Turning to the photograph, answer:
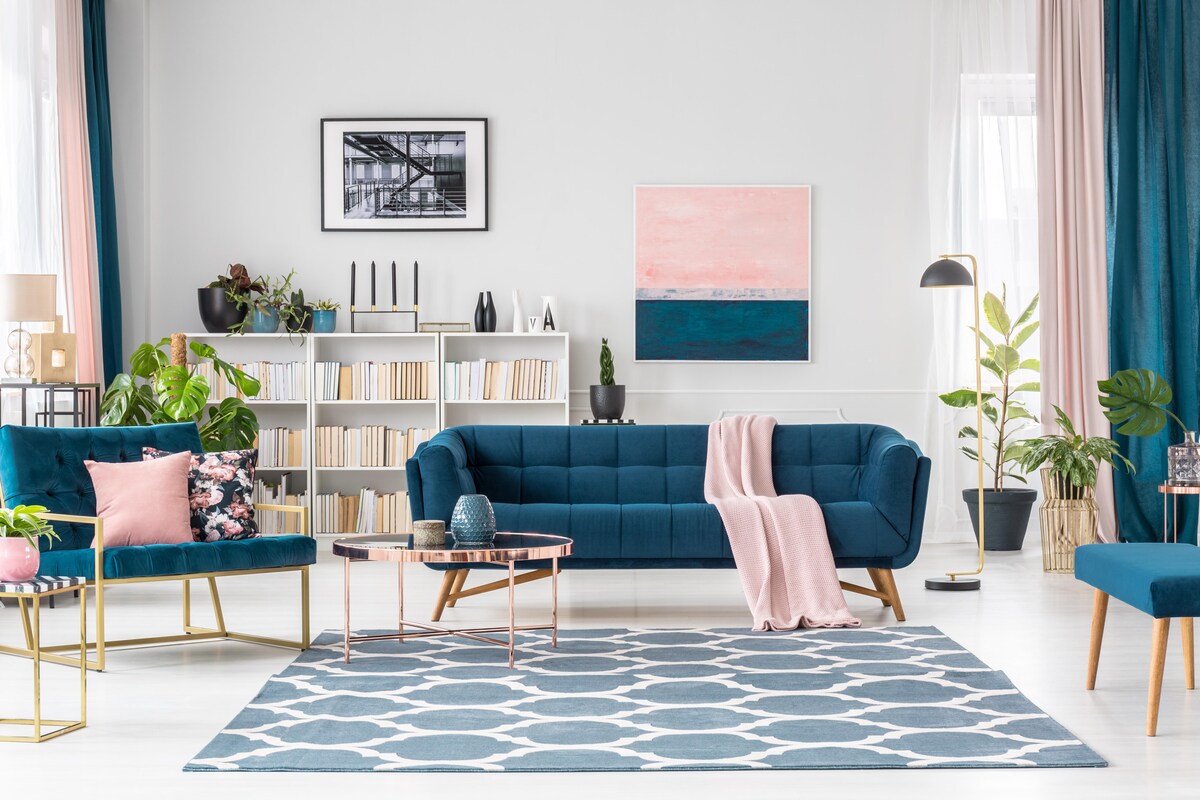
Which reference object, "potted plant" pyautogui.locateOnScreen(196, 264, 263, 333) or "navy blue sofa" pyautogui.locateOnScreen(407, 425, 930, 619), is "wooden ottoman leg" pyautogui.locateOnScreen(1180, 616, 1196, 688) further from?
"potted plant" pyautogui.locateOnScreen(196, 264, 263, 333)

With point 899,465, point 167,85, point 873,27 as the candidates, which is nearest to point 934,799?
point 899,465

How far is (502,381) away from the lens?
277 inches

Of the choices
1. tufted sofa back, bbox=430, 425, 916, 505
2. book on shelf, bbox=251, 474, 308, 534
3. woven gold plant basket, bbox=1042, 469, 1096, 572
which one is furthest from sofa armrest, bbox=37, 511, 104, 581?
woven gold plant basket, bbox=1042, 469, 1096, 572

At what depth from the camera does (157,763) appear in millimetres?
2947

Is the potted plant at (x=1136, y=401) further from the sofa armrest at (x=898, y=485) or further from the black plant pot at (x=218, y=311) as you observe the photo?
the black plant pot at (x=218, y=311)

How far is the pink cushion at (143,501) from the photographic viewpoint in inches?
165

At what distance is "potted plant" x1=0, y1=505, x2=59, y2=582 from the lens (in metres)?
3.19

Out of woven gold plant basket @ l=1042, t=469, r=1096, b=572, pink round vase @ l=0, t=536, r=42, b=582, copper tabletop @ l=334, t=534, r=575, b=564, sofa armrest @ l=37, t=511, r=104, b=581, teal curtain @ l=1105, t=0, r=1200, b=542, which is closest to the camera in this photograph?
pink round vase @ l=0, t=536, r=42, b=582

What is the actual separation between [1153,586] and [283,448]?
16.8 feet

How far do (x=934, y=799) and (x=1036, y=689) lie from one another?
3.83 feet

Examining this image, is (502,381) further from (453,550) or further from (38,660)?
(38,660)

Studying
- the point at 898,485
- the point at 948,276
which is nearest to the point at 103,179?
the point at 948,276

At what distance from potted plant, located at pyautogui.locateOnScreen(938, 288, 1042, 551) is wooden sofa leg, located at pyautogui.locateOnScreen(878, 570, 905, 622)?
2.21 metres

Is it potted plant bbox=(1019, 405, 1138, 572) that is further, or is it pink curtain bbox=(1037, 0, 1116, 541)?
pink curtain bbox=(1037, 0, 1116, 541)
